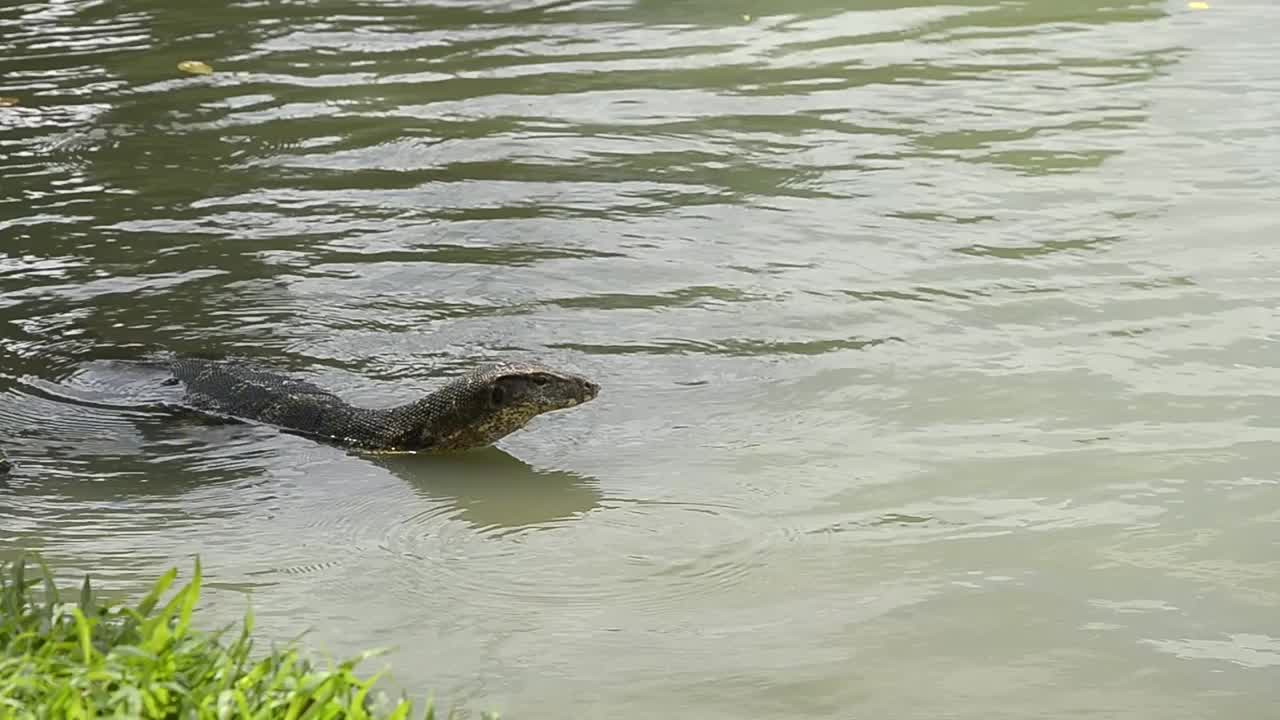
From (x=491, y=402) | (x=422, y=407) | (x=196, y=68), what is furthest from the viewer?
(x=196, y=68)

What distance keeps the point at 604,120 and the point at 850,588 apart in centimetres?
666

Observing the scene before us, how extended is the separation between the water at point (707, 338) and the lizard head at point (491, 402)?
14cm

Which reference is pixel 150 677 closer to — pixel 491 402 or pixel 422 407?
pixel 491 402

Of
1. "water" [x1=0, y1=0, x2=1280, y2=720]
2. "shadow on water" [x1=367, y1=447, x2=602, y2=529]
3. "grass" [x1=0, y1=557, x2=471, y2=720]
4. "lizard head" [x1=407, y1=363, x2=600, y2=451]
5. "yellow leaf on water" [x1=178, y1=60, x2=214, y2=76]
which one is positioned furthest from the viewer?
"yellow leaf on water" [x1=178, y1=60, x2=214, y2=76]

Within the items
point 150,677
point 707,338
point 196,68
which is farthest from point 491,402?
point 196,68

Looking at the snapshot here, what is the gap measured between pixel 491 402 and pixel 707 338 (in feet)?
4.62

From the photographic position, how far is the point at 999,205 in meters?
9.86

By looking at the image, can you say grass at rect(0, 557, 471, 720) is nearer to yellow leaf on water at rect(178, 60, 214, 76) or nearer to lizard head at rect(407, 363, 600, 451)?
lizard head at rect(407, 363, 600, 451)

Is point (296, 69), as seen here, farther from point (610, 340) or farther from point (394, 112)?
point (610, 340)

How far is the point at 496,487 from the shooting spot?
276 inches

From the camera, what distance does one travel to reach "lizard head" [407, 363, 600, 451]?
7207 millimetres

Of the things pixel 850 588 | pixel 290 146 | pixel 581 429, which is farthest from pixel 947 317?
pixel 290 146

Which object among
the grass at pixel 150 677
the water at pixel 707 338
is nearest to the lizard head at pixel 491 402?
the water at pixel 707 338

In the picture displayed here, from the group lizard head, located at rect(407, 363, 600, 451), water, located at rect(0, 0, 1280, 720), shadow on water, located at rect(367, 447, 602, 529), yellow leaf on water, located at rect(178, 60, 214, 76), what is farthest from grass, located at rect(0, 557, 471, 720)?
yellow leaf on water, located at rect(178, 60, 214, 76)
